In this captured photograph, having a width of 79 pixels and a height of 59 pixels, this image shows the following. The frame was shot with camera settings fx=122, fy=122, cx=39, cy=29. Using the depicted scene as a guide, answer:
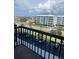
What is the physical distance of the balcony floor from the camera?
1.84 m

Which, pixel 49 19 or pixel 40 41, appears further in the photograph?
pixel 40 41

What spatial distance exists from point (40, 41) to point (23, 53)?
32cm

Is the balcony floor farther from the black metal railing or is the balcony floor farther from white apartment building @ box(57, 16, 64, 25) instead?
white apartment building @ box(57, 16, 64, 25)

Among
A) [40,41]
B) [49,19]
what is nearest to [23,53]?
[40,41]

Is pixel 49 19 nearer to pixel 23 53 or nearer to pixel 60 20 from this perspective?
pixel 60 20

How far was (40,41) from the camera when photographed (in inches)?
75.3

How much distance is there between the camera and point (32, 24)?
1.85m

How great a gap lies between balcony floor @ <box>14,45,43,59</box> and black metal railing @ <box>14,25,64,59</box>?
0.05 m

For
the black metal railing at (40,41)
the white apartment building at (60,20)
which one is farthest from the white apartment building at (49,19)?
the black metal railing at (40,41)

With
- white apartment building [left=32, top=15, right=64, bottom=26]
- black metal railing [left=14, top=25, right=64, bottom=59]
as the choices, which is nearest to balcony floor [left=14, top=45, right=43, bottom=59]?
black metal railing [left=14, top=25, right=64, bottom=59]

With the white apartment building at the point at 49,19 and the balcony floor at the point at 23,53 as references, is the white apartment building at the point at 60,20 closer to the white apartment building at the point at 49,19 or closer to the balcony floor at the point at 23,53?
the white apartment building at the point at 49,19
